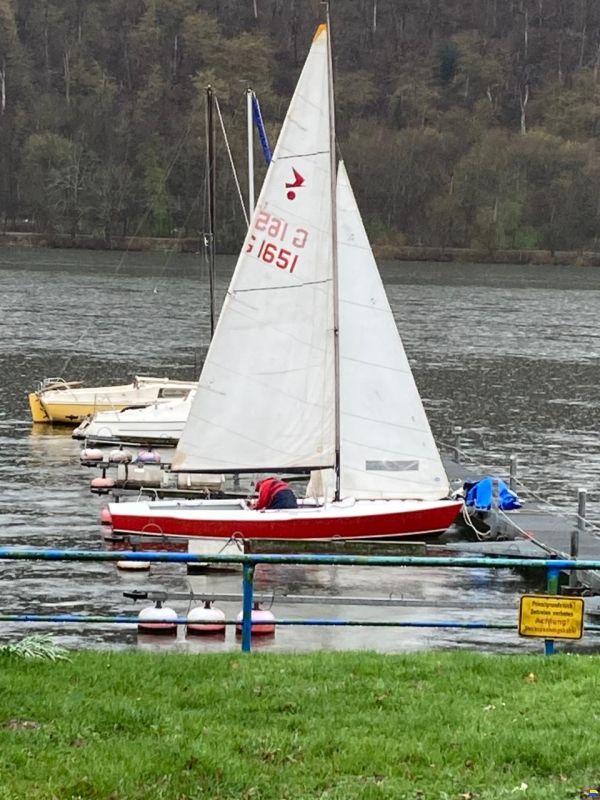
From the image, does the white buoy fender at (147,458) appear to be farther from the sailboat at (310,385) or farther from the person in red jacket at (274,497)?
the person in red jacket at (274,497)

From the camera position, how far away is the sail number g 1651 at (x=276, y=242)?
2977 centimetres

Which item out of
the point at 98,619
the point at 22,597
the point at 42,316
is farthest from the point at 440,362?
the point at 98,619

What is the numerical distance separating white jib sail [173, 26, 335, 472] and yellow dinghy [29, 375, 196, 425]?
76.3ft

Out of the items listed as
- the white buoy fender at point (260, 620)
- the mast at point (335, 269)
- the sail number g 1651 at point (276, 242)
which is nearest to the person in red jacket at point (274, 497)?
the mast at point (335, 269)

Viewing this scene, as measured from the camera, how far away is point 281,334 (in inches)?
1196

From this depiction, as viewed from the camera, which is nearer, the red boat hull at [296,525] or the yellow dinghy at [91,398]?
the red boat hull at [296,525]

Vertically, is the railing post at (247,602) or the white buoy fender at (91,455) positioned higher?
the railing post at (247,602)

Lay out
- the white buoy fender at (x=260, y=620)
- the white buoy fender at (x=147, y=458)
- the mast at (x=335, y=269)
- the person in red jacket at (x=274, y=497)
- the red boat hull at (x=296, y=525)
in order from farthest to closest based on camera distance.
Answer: the white buoy fender at (x=147, y=458)
the person in red jacket at (x=274, y=497)
the mast at (x=335, y=269)
the red boat hull at (x=296, y=525)
the white buoy fender at (x=260, y=620)

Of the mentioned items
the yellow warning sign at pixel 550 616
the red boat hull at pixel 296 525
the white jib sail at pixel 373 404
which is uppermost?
the yellow warning sign at pixel 550 616

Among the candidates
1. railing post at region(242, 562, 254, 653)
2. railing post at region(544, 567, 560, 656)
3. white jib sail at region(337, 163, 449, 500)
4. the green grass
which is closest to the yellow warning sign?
the green grass

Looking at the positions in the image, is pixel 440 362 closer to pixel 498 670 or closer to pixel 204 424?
pixel 204 424

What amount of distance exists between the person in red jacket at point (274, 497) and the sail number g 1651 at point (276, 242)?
4.18 metres

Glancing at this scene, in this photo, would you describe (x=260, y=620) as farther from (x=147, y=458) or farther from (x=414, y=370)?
(x=414, y=370)

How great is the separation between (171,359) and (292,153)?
54.2 metres
